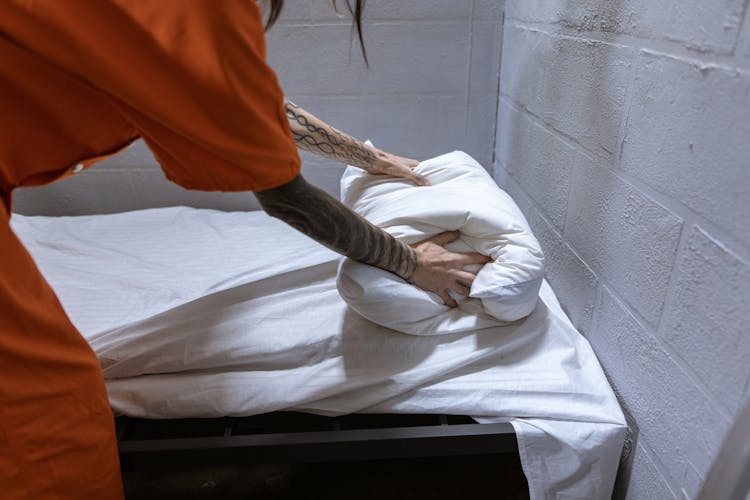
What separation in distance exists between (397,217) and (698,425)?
64 cm

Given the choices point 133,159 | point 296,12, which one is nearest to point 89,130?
point 296,12

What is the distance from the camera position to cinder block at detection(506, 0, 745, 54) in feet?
2.10

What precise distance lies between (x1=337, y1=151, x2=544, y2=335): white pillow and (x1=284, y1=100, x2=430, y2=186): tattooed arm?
0.14 meters

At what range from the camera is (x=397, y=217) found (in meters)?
1.08

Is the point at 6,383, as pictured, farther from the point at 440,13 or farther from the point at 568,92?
the point at 440,13

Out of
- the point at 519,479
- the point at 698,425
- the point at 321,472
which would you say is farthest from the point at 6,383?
the point at 519,479

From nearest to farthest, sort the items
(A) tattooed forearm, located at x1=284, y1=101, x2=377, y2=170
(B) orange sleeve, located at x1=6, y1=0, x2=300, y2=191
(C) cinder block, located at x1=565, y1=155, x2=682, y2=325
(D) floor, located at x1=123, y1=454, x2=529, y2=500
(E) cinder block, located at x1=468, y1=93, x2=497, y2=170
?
(B) orange sleeve, located at x1=6, y1=0, x2=300, y2=191 → (C) cinder block, located at x1=565, y1=155, x2=682, y2=325 → (A) tattooed forearm, located at x1=284, y1=101, x2=377, y2=170 → (D) floor, located at x1=123, y1=454, x2=529, y2=500 → (E) cinder block, located at x1=468, y1=93, x2=497, y2=170

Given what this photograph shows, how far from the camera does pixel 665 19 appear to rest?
0.77 metres

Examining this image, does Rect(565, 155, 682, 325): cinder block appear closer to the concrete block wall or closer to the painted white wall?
the concrete block wall

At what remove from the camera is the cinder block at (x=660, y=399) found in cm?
73

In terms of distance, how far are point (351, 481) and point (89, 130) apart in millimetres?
1034

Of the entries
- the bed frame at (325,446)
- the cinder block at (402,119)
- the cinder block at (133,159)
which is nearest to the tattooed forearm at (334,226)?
the bed frame at (325,446)

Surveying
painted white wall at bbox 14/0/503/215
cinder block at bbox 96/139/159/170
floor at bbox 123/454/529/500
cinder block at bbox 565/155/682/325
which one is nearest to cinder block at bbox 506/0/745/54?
cinder block at bbox 565/155/682/325

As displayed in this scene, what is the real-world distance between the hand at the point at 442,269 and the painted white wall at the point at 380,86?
3.20 feet
